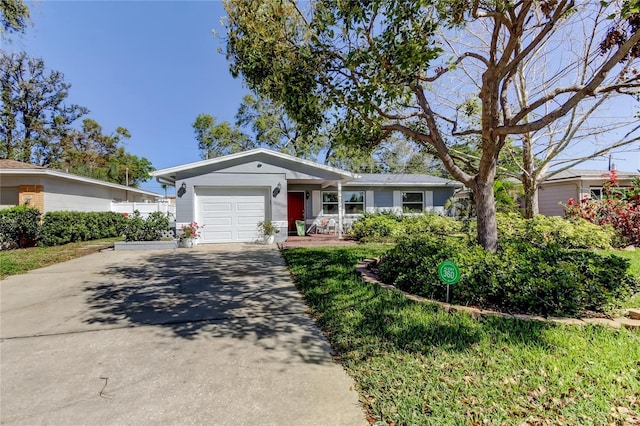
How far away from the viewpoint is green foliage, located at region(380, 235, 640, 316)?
12.1ft

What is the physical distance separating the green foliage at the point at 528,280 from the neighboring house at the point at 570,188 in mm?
12324

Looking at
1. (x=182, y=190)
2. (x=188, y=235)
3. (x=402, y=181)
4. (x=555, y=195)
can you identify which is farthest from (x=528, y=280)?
(x=555, y=195)

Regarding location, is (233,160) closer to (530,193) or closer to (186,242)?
(186,242)

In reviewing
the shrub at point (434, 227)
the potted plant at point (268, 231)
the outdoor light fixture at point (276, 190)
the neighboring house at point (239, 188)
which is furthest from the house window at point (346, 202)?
the potted plant at point (268, 231)

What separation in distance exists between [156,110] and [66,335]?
85.6 ft

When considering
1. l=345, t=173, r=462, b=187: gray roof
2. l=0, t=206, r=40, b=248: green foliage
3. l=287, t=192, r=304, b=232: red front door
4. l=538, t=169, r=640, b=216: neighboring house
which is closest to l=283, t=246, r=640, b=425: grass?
l=287, t=192, r=304, b=232: red front door

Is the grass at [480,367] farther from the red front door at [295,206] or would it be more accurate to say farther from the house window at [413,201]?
the house window at [413,201]

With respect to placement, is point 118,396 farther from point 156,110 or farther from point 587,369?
point 156,110

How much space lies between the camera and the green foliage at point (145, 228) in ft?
36.2

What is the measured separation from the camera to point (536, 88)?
10055 millimetres

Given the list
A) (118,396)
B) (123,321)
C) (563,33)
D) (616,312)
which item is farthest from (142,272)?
(563,33)

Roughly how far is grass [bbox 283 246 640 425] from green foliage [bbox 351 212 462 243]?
836 centimetres

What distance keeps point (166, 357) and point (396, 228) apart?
424 inches

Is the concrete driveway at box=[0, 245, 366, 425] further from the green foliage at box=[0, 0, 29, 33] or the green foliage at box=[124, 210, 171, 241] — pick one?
the green foliage at box=[0, 0, 29, 33]
